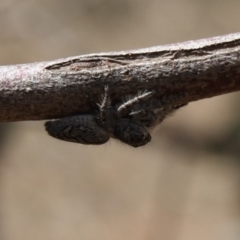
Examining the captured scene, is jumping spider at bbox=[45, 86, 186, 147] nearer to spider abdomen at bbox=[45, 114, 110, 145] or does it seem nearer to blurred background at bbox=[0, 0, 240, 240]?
spider abdomen at bbox=[45, 114, 110, 145]

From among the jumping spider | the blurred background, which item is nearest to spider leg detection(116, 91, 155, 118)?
the jumping spider

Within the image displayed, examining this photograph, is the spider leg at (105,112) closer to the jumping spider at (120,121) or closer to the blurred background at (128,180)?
the jumping spider at (120,121)

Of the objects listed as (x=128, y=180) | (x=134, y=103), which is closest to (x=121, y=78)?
Answer: (x=134, y=103)

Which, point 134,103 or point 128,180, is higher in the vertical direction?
point 128,180

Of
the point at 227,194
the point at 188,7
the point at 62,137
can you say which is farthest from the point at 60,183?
the point at 62,137

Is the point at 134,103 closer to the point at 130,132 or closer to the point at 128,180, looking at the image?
the point at 130,132

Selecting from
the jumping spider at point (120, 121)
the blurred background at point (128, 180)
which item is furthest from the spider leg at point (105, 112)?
the blurred background at point (128, 180)

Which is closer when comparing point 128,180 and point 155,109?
point 155,109
